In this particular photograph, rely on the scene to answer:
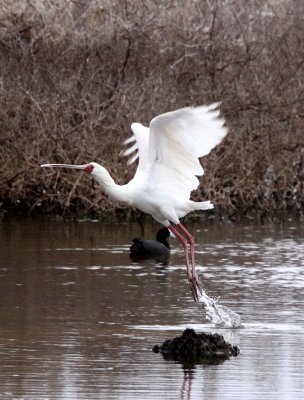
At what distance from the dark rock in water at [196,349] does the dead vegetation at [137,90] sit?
11317mm

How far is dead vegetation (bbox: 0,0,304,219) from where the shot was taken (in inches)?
890

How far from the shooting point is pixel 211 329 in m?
12.3

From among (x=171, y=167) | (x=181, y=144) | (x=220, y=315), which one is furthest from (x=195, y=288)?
(x=181, y=144)

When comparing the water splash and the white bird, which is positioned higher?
the white bird

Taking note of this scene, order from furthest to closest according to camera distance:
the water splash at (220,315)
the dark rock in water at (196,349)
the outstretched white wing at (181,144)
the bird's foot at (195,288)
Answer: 1. the bird's foot at (195,288)
2. the outstretched white wing at (181,144)
3. the water splash at (220,315)
4. the dark rock in water at (196,349)

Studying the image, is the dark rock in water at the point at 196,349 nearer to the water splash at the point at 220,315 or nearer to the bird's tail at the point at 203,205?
the water splash at the point at 220,315

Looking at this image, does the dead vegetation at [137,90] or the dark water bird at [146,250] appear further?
the dead vegetation at [137,90]

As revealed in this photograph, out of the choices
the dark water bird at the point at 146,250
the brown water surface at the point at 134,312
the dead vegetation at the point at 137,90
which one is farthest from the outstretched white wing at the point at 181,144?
the dead vegetation at the point at 137,90

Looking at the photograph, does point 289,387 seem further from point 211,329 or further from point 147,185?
point 147,185

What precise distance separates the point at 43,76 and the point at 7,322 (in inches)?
486

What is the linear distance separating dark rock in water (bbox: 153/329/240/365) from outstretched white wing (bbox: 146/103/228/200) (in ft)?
8.02

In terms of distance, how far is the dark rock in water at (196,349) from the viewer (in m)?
10.7

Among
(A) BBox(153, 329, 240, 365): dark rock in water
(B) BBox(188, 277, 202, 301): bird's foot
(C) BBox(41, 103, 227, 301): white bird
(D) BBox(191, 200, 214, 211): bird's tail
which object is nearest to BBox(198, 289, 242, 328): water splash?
(B) BBox(188, 277, 202, 301): bird's foot

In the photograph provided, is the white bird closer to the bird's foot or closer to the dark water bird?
the bird's foot
